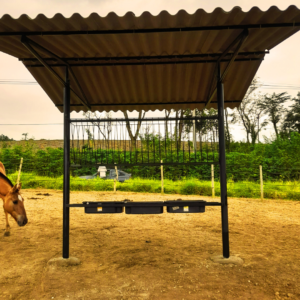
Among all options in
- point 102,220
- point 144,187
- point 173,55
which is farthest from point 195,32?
point 144,187

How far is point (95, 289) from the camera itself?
8.91 feet

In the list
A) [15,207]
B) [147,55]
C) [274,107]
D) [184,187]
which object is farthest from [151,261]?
[274,107]

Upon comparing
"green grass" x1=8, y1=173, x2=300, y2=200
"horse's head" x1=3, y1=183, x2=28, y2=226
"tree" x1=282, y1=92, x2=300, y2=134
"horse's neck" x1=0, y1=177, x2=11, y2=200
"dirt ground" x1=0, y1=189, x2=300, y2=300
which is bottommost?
"dirt ground" x1=0, y1=189, x2=300, y2=300

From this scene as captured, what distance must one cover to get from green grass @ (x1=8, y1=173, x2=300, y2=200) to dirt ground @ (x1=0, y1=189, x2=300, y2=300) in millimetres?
5923

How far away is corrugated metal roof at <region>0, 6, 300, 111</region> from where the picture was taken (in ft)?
9.31

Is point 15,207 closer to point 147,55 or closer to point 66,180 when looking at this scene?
point 66,180

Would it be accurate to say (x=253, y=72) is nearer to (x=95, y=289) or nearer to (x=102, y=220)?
(x=95, y=289)

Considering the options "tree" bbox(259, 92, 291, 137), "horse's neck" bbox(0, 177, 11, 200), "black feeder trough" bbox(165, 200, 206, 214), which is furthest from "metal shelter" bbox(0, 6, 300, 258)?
"tree" bbox(259, 92, 291, 137)

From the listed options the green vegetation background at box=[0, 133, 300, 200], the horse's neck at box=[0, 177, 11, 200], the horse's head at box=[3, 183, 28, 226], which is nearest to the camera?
the horse's head at box=[3, 183, 28, 226]

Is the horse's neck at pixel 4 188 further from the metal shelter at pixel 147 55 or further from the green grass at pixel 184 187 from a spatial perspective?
the green grass at pixel 184 187

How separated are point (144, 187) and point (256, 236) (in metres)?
8.70

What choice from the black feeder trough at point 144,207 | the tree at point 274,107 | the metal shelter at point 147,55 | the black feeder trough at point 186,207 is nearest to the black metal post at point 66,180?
the metal shelter at point 147,55

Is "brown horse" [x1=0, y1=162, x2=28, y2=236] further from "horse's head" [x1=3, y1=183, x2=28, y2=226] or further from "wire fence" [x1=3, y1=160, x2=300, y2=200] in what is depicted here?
"wire fence" [x1=3, y1=160, x2=300, y2=200]

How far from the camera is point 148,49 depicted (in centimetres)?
356
